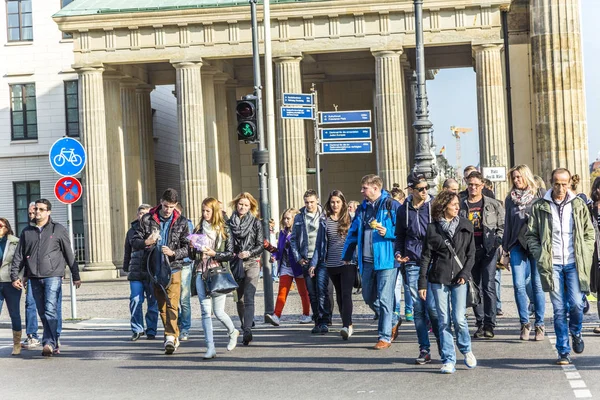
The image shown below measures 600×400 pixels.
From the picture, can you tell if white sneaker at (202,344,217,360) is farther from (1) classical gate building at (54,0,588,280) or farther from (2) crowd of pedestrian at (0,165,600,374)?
(1) classical gate building at (54,0,588,280)

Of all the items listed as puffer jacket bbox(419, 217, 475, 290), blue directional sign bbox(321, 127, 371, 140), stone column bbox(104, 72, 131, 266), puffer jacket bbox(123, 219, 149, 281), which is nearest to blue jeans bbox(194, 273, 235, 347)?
puffer jacket bbox(123, 219, 149, 281)

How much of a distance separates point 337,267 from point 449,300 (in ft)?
11.0

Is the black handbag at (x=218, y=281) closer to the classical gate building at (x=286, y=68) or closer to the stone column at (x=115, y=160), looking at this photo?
the classical gate building at (x=286, y=68)

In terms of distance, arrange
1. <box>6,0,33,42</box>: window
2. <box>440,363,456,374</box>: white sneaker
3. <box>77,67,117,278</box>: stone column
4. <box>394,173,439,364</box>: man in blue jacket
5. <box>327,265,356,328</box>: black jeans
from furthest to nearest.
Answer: <box>6,0,33,42</box>: window < <box>77,67,117,278</box>: stone column < <box>327,265,356,328</box>: black jeans < <box>394,173,439,364</box>: man in blue jacket < <box>440,363,456,374</box>: white sneaker

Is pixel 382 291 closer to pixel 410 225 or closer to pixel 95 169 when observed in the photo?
pixel 410 225

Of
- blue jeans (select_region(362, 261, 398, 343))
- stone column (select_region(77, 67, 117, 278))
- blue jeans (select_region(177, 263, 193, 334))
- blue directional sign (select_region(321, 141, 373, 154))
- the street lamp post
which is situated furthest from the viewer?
stone column (select_region(77, 67, 117, 278))

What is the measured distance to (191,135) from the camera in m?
37.1

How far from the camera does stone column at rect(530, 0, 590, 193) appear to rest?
105 ft

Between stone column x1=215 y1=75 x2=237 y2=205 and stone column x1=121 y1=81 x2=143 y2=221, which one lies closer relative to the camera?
stone column x1=121 y1=81 x2=143 y2=221

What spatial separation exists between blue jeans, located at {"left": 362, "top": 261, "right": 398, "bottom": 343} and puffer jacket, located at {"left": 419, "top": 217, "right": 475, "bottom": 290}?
1.66m

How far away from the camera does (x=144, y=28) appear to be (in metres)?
37.3

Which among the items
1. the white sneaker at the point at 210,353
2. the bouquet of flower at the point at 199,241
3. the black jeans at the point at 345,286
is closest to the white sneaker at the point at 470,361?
the black jeans at the point at 345,286

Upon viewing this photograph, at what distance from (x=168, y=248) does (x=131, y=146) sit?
27.7m

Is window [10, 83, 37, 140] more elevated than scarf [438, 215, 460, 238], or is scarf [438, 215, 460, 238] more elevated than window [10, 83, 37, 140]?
window [10, 83, 37, 140]
